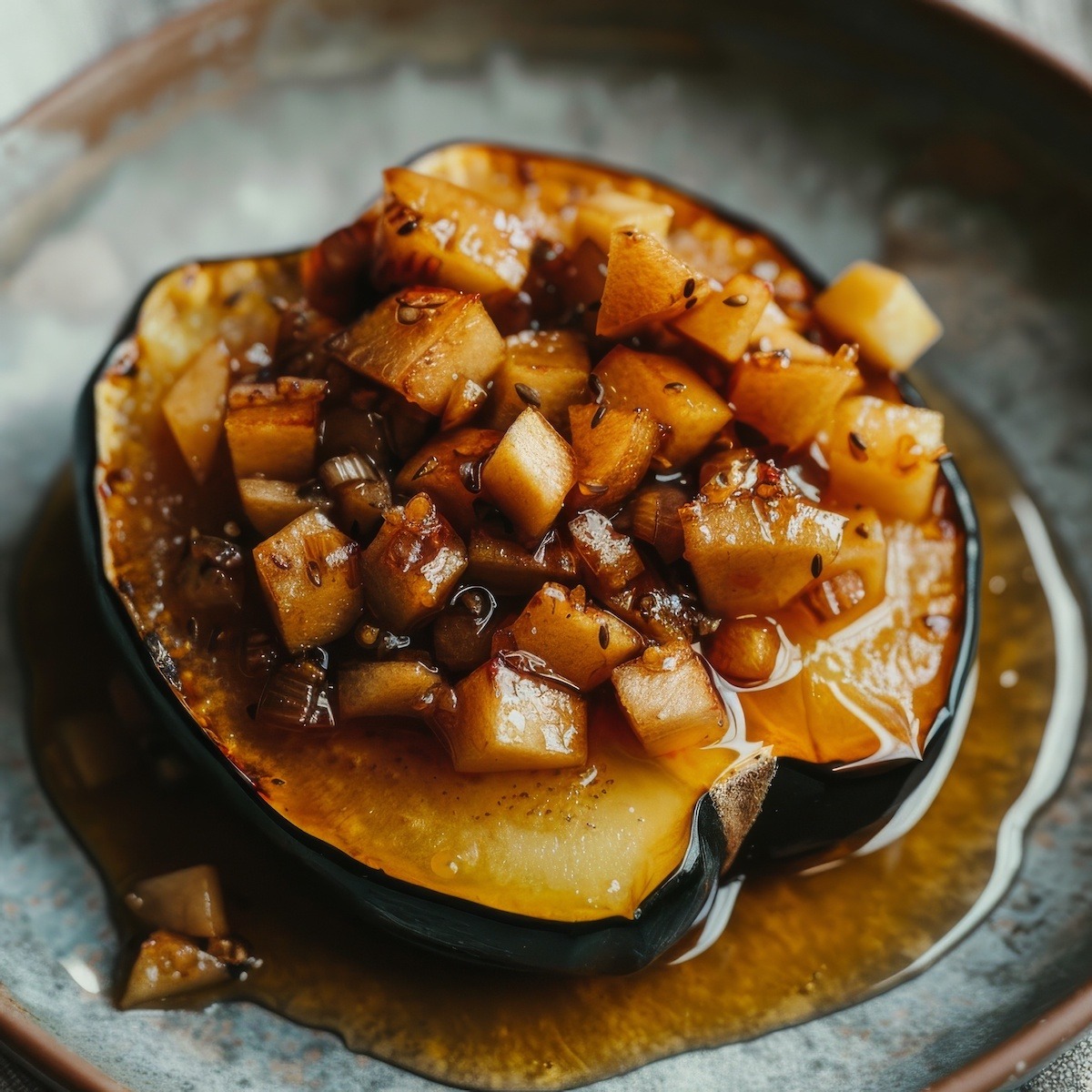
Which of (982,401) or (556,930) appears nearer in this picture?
(556,930)

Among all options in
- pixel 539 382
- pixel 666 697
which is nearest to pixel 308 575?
pixel 539 382

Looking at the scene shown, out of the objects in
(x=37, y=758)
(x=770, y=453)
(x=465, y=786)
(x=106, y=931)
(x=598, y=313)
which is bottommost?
(x=106, y=931)

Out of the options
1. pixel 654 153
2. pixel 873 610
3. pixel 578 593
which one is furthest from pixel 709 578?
pixel 654 153

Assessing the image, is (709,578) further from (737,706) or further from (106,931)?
(106,931)

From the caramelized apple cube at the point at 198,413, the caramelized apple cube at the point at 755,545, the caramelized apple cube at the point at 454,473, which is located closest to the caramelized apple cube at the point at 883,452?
the caramelized apple cube at the point at 755,545

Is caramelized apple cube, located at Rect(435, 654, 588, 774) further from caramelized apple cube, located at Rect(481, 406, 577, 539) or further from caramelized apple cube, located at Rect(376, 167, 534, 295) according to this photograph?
caramelized apple cube, located at Rect(376, 167, 534, 295)

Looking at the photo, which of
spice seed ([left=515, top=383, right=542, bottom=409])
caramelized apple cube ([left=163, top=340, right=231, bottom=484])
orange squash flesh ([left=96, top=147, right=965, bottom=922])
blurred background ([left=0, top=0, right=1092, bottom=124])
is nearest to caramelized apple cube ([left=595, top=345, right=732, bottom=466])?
orange squash flesh ([left=96, top=147, right=965, bottom=922])
